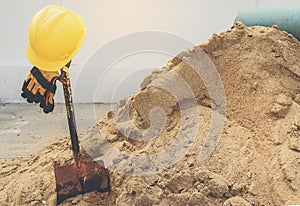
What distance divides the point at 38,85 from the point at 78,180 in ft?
1.23

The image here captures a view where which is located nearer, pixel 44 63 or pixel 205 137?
pixel 44 63

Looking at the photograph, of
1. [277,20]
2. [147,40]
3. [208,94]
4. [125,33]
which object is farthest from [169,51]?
[208,94]

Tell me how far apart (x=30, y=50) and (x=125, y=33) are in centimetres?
202

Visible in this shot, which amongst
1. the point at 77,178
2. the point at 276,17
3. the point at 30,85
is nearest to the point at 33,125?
the point at 77,178

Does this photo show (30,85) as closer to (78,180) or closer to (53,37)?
(53,37)

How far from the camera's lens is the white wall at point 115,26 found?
2.87 metres

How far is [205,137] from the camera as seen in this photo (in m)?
1.06

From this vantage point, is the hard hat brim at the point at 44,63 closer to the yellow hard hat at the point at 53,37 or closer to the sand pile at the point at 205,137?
the yellow hard hat at the point at 53,37

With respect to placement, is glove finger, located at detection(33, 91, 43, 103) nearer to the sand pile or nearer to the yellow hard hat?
the yellow hard hat

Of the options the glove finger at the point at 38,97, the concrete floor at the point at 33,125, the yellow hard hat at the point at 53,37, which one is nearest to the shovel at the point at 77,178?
the glove finger at the point at 38,97

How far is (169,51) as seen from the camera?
109 inches

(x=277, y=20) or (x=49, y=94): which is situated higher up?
(x=277, y=20)

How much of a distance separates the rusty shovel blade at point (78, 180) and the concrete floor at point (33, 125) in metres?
0.65

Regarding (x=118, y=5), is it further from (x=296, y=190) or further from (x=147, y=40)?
(x=296, y=190)
